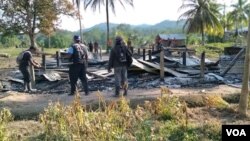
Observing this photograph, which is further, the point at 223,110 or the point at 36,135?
the point at 223,110

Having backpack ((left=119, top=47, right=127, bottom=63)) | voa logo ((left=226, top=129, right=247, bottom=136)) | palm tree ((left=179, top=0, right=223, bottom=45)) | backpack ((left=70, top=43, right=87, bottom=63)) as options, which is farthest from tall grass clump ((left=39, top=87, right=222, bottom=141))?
palm tree ((left=179, top=0, right=223, bottom=45))

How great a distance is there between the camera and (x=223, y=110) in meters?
8.95

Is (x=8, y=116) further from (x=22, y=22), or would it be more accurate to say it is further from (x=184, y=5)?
(x=184, y=5)

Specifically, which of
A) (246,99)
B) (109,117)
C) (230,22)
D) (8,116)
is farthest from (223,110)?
(230,22)

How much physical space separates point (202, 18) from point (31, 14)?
2536cm

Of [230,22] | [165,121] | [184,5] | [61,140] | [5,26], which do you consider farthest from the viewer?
[230,22]

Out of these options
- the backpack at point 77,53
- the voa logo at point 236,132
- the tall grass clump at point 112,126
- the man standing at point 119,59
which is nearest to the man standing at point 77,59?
the backpack at point 77,53

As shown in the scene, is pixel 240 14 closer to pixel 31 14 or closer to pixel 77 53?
pixel 31 14

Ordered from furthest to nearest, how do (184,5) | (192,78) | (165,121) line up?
(184,5), (192,78), (165,121)

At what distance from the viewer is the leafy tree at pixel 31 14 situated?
125 ft

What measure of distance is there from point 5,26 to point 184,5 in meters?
28.8

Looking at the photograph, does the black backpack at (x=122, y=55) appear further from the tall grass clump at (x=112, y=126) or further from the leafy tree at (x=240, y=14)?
the leafy tree at (x=240, y=14)

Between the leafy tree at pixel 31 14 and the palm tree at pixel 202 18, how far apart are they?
71.9 feet

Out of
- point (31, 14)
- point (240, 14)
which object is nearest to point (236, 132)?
point (31, 14)
